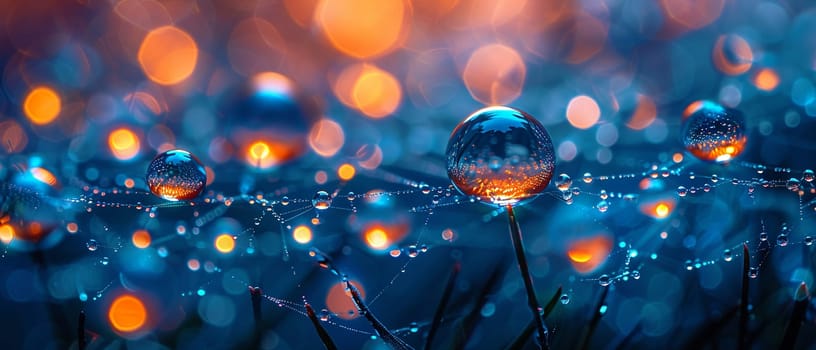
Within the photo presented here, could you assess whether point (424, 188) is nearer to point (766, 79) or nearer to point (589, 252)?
point (589, 252)

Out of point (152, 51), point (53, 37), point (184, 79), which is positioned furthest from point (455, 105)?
point (53, 37)

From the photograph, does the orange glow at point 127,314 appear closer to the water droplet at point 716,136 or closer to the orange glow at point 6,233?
the orange glow at point 6,233

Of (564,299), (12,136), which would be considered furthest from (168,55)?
(564,299)

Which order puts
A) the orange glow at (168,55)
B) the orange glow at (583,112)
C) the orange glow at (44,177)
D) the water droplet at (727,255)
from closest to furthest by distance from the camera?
the water droplet at (727,255) → the orange glow at (44,177) → the orange glow at (583,112) → the orange glow at (168,55)

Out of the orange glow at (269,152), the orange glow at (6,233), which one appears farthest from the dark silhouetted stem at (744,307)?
the orange glow at (269,152)

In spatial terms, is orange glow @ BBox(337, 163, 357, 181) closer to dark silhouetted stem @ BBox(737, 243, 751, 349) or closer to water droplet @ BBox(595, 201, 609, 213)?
water droplet @ BBox(595, 201, 609, 213)
